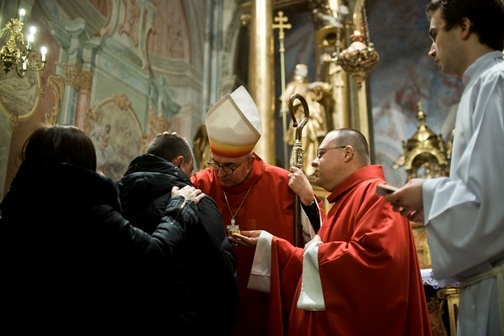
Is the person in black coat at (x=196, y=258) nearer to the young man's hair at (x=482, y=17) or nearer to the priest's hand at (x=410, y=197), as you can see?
the priest's hand at (x=410, y=197)

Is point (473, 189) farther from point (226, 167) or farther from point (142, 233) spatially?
point (226, 167)

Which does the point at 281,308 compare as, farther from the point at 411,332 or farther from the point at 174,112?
the point at 174,112

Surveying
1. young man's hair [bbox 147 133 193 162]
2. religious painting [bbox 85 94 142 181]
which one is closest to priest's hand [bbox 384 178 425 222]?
young man's hair [bbox 147 133 193 162]

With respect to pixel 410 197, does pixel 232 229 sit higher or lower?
higher

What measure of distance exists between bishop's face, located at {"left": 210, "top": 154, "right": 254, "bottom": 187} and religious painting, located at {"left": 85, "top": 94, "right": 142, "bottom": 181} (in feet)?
11.1

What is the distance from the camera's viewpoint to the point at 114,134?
6.41 metres

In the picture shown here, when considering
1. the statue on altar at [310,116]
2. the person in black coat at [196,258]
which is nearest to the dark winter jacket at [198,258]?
the person in black coat at [196,258]

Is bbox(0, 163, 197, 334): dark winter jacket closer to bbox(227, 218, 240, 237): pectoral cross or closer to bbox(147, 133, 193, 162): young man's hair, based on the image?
bbox(147, 133, 193, 162): young man's hair

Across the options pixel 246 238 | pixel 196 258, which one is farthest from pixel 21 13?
pixel 196 258

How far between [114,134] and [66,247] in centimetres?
495

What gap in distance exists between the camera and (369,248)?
7.21ft

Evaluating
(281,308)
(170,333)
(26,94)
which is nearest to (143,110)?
(26,94)

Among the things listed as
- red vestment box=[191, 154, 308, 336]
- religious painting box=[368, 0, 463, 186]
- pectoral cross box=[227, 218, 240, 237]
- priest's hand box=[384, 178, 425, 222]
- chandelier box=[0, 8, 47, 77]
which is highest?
religious painting box=[368, 0, 463, 186]

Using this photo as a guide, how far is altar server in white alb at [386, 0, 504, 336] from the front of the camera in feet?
4.80
